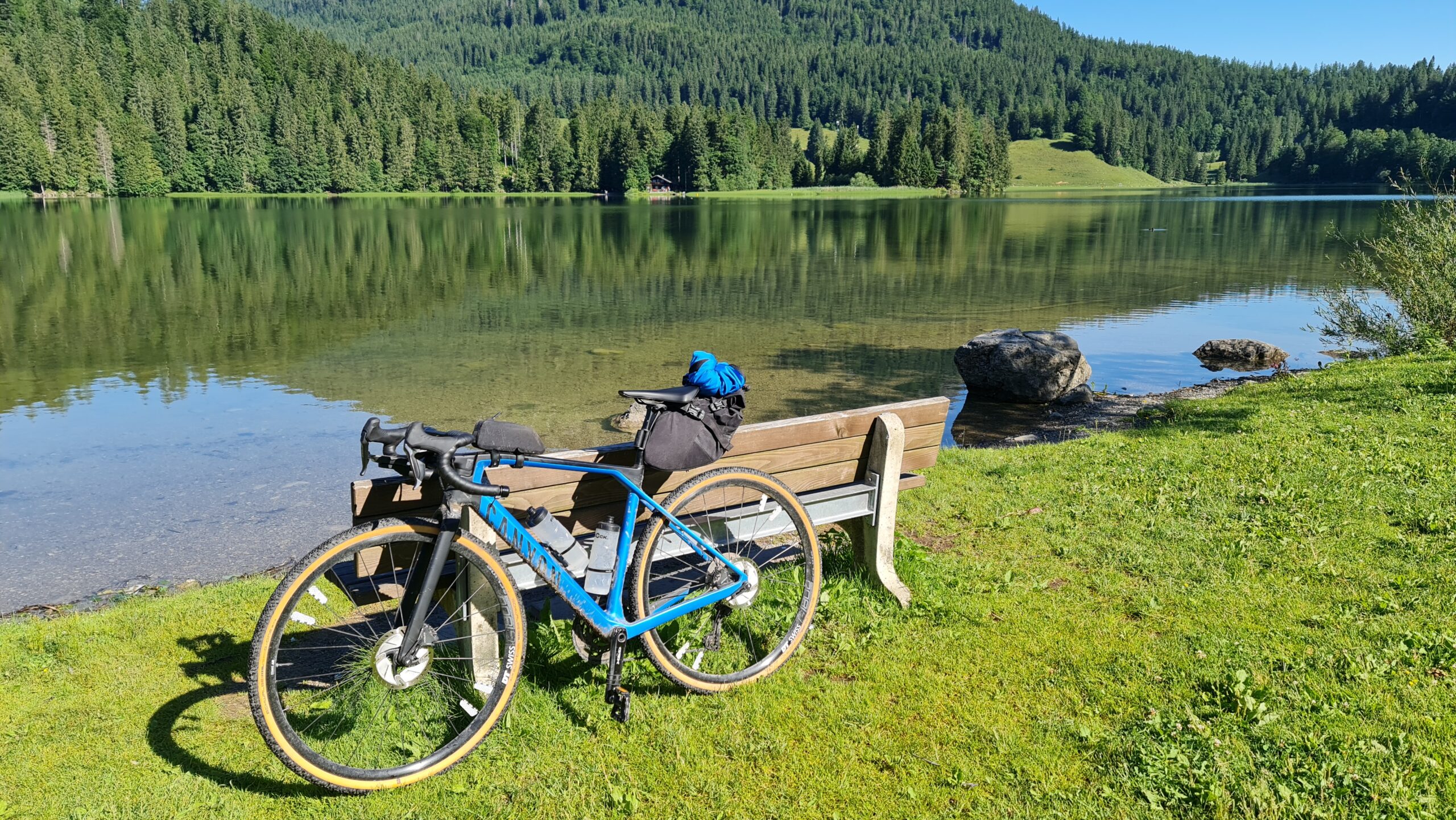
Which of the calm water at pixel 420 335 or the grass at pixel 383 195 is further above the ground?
the grass at pixel 383 195

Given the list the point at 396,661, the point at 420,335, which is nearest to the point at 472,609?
the point at 396,661

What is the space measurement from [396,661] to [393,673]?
67 mm

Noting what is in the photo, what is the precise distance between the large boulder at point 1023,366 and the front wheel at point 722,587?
12757 mm

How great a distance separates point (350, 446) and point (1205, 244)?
182ft

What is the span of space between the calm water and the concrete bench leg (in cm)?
642

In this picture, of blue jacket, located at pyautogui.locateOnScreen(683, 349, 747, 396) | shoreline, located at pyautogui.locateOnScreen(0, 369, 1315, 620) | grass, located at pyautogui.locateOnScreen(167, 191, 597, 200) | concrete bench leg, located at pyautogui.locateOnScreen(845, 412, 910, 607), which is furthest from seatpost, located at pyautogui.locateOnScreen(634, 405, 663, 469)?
grass, located at pyautogui.locateOnScreen(167, 191, 597, 200)

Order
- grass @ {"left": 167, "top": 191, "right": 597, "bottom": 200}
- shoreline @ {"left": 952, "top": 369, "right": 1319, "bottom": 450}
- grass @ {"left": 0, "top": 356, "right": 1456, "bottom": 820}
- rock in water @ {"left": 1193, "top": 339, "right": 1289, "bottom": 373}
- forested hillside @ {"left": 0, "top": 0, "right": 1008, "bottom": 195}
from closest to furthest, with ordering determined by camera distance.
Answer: grass @ {"left": 0, "top": 356, "right": 1456, "bottom": 820}
shoreline @ {"left": 952, "top": 369, "right": 1319, "bottom": 450}
rock in water @ {"left": 1193, "top": 339, "right": 1289, "bottom": 373}
grass @ {"left": 167, "top": 191, "right": 597, "bottom": 200}
forested hillside @ {"left": 0, "top": 0, "right": 1008, "bottom": 195}

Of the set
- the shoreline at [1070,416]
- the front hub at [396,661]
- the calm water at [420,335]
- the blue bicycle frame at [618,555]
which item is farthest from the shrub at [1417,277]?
the front hub at [396,661]

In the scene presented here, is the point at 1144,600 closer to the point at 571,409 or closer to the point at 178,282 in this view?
the point at 571,409

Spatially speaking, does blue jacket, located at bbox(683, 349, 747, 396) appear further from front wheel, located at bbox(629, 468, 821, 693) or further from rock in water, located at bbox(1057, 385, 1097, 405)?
rock in water, located at bbox(1057, 385, 1097, 405)

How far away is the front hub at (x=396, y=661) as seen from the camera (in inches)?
169

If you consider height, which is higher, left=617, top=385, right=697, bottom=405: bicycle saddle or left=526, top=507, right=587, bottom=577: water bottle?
left=617, top=385, right=697, bottom=405: bicycle saddle

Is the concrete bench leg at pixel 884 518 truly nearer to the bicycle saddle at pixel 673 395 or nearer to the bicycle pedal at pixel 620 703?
the bicycle saddle at pixel 673 395

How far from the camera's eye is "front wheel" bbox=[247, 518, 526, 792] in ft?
13.1
